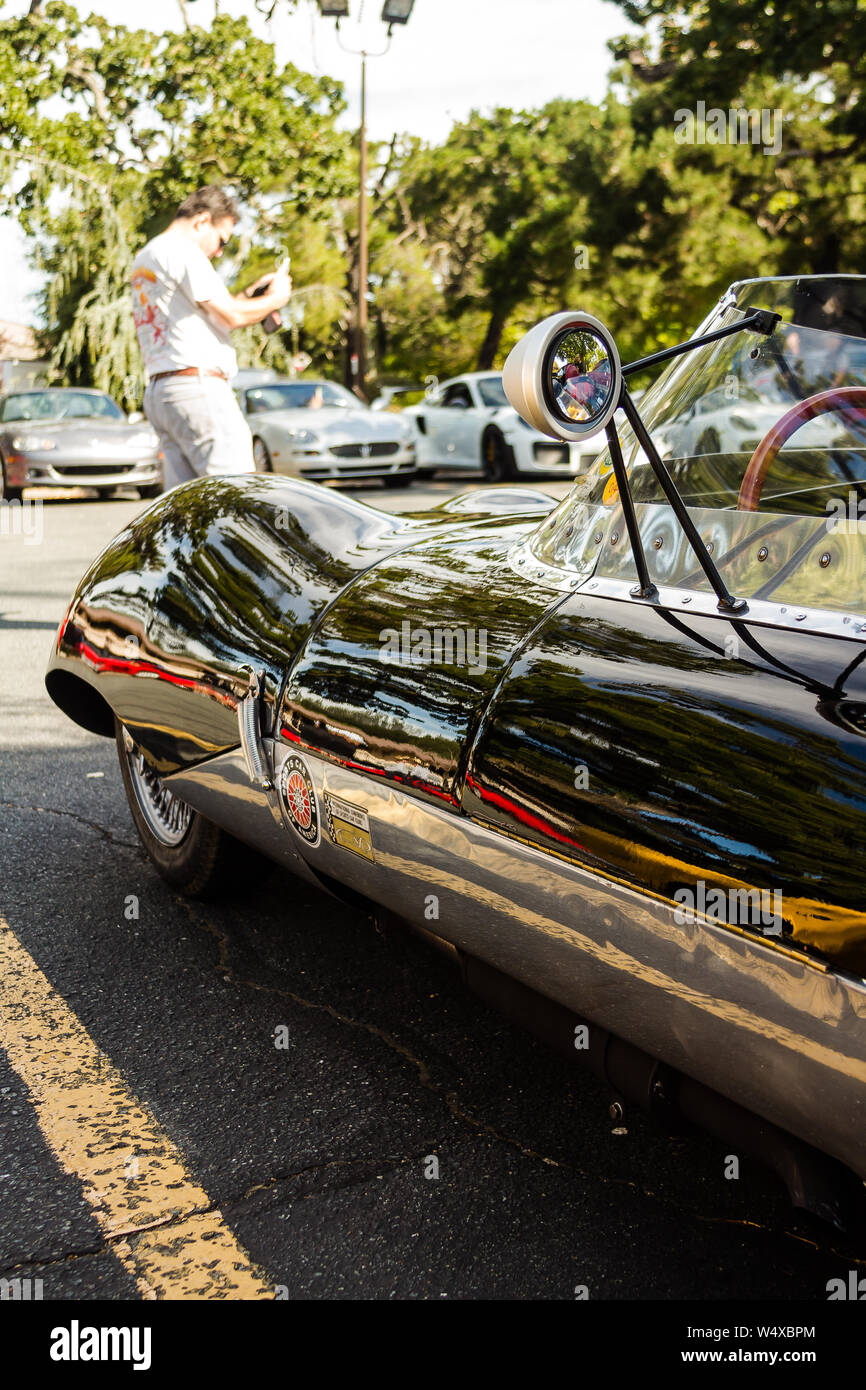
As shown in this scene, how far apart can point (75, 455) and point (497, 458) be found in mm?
4910

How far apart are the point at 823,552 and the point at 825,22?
17.9 meters

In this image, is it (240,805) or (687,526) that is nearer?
(687,526)

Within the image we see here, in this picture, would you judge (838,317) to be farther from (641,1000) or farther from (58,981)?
(58,981)

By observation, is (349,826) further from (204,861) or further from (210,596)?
(204,861)

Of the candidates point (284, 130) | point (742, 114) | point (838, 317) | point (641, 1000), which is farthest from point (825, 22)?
point (641, 1000)

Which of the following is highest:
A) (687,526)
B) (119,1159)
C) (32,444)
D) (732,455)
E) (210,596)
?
(32,444)

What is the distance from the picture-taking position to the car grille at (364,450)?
14.7 metres

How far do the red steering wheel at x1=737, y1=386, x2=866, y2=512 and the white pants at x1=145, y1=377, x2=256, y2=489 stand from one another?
331 cm

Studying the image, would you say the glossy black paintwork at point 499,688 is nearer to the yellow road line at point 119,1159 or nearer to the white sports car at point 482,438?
the yellow road line at point 119,1159

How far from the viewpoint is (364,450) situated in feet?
48.6

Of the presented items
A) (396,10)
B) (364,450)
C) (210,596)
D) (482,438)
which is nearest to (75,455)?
(364,450)

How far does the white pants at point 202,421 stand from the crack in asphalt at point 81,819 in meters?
1.84

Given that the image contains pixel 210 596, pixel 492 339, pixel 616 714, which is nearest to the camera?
pixel 616 714

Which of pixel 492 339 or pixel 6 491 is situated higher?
pixel 492 339
